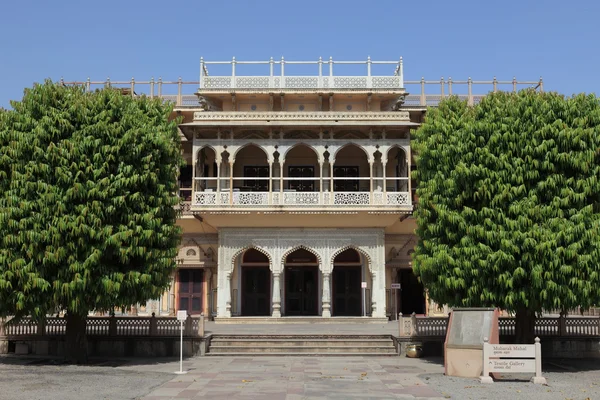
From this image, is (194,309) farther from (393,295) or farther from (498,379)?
(498,379)

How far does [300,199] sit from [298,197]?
130mm

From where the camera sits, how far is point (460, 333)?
15930 mm

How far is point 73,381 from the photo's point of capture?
50.0 ft

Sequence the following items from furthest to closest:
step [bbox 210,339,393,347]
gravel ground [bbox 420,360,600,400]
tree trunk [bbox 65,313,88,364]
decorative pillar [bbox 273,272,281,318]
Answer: decorative pillar [bbox 273,272,281,318], step [bbox 210,339,393,347], tree trunk [bbox 65,313,88,364], gravel ground [bbox 420,360,600,400]

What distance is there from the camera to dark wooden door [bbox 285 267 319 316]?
102 ft

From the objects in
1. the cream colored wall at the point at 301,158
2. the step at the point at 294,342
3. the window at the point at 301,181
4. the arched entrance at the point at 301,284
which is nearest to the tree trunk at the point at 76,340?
the step at the point at 294,342

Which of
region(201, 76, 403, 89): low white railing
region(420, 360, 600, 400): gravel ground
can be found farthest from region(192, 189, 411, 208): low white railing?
region(420, 360, 600, 400): gravel ground

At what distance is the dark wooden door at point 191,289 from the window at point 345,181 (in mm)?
7611

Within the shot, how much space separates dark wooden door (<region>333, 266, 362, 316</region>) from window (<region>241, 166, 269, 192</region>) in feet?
17.0

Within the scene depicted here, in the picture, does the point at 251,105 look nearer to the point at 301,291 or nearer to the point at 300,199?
the point at 300,199

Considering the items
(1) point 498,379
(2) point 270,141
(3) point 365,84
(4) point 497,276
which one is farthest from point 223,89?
(1) point 498,379

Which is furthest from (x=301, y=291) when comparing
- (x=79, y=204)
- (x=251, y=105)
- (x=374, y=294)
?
(x=79, y=204)

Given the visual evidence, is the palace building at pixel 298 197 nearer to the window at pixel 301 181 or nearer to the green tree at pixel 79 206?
the window at pixel 301 181

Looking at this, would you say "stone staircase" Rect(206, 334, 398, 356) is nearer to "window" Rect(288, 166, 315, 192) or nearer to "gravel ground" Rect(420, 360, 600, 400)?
"gravel ground" Rect(420, 360, 600, 400)
